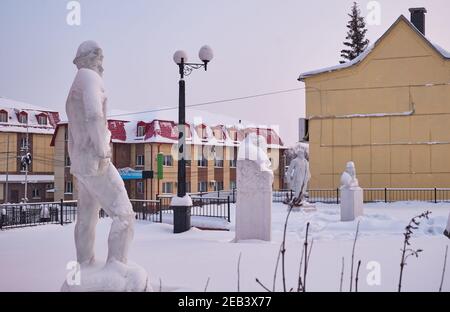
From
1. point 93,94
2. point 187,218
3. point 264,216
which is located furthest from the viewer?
point 187,218

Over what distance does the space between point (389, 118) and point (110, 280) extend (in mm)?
19270

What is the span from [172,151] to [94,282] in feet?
93.8

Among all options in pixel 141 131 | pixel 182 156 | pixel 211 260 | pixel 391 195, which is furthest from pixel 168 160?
pixel 211 260

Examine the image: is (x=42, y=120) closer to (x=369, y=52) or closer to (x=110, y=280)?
(x=369, y=52)

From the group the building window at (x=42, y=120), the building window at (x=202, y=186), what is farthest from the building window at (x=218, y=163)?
the building window at (x=42, y=120)

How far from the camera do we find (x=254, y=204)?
28.1 feet

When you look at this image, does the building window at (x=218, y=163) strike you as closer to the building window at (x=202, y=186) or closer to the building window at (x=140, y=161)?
the building window at (x=202, y=186)

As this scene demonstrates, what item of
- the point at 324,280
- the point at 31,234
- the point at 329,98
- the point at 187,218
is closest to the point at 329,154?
the point at 329,98

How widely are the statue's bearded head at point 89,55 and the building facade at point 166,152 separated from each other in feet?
79.0

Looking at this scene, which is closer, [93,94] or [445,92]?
[93,94]

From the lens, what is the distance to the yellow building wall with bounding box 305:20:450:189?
20.4 m

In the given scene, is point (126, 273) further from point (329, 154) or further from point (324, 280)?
point (329, 154)

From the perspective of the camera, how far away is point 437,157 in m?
20.2
